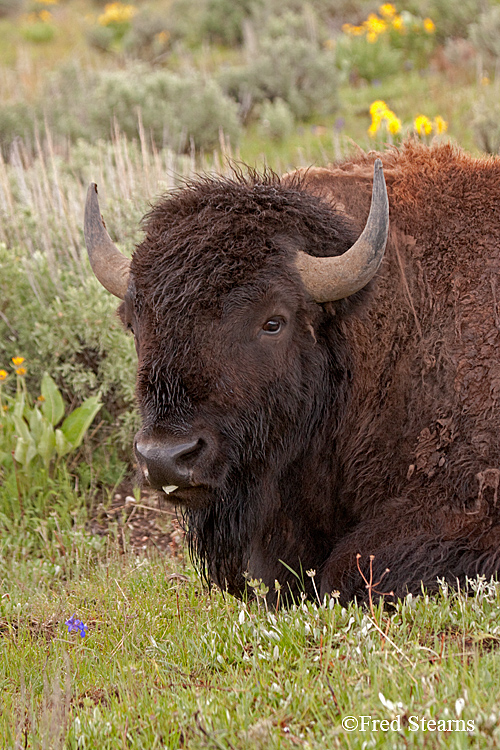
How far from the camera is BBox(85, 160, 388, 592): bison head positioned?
3629mm

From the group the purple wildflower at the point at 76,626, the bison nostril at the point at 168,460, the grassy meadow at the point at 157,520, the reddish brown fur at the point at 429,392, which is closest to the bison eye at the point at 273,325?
the reddish brown fur at the point at 429,392

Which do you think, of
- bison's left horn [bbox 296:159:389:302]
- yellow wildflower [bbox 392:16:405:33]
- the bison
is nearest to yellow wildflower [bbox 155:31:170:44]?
yellow wildflower [bbox 392:16:405:33]

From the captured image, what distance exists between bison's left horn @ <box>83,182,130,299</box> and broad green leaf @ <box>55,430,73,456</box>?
1892mm

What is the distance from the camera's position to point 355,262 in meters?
3.78

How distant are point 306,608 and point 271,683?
0.60 meters

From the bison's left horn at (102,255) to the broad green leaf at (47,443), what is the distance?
1882mm

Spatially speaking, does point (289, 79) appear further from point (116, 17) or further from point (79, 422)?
point (116, 17)

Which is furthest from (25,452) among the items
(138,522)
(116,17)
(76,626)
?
(116,17)

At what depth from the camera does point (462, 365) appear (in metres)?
3.97

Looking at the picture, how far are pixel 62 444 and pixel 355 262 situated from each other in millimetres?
3160

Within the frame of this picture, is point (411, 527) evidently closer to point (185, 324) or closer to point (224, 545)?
point (224, 545)

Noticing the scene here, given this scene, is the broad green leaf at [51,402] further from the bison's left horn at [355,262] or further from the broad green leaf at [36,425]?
the bison's left horn at [355,262]

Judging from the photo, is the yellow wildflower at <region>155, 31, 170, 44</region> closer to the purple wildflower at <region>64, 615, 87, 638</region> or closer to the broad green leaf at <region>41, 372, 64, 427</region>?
the broad green leaf at <region>41, 372, 64, 427</region>

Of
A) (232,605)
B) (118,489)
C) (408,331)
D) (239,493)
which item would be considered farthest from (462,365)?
(118,489)
